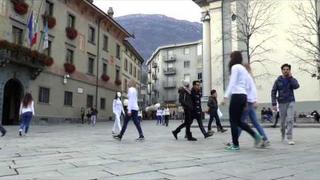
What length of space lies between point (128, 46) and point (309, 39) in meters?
26.5

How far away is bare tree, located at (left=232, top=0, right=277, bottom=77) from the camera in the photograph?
41.4m

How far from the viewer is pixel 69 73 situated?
3619 cm

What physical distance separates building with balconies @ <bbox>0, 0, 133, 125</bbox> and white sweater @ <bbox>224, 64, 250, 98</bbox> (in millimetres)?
21302

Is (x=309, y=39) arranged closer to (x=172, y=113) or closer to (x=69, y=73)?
(x=69, y=73)

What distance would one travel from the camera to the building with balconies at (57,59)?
94.6 feet

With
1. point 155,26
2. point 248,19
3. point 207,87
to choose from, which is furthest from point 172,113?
point 155,26

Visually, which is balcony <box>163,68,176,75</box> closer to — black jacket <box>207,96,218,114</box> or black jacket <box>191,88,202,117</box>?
black jacket <box>207,96,218,114</box>

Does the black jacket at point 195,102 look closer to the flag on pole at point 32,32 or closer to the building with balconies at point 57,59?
the building with balconies at point 57,59

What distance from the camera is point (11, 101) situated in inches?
1209

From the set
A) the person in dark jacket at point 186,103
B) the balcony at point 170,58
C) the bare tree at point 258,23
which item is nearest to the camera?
the person in dark jacket at point 186,103

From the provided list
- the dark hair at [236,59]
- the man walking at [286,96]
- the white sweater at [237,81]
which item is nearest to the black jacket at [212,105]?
the man walking at [286,96]

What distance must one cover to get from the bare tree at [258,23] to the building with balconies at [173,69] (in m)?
43.5

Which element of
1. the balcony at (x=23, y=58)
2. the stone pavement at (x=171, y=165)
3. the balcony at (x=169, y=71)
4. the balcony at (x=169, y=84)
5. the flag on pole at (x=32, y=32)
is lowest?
the stone pavement at (x=171, y=165)


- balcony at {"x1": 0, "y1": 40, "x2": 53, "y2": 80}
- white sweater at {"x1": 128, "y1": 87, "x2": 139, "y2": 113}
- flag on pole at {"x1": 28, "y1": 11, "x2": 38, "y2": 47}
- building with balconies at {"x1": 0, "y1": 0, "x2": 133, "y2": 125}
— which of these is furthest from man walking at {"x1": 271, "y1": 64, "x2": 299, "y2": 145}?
flag on pole at {"x1": 28, "y1": 11, "x2": 38, "y2": 47}
